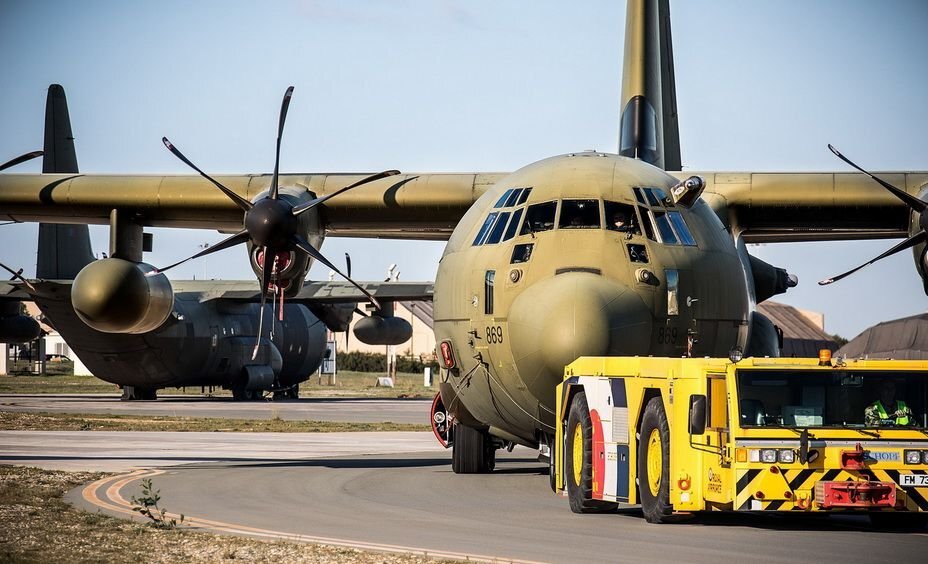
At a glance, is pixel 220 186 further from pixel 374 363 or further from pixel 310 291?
pixel 374 363

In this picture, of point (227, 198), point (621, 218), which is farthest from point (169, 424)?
point (621, 218)

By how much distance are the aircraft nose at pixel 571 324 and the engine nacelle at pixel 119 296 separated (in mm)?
8307

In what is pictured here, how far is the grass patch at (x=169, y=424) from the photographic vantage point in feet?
104

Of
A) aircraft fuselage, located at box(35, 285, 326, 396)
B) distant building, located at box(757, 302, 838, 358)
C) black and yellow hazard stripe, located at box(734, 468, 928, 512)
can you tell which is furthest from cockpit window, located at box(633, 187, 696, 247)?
distant building, located at box(757, 302, 838, 358)

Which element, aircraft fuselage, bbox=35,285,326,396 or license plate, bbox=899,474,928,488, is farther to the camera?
aircraft fuselage, bbox=35,285,326,396

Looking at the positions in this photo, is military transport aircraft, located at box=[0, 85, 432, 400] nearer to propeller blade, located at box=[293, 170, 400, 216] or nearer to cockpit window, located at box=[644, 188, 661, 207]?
propeller blade, located at box=[293, 170, 400, 216]

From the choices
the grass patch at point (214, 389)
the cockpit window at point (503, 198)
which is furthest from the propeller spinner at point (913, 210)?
the grass patch at point (214, 389)

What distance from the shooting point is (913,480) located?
11109 mm

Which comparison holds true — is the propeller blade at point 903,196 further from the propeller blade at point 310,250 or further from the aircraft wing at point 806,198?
the propeller blade at point 310,250

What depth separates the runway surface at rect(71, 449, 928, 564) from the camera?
10.4 metres

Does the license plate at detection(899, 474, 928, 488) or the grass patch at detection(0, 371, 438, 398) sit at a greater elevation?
the license plate at detection(899, 474, 928, 488)

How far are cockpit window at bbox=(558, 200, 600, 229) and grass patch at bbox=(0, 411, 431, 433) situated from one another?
1816 centimetres

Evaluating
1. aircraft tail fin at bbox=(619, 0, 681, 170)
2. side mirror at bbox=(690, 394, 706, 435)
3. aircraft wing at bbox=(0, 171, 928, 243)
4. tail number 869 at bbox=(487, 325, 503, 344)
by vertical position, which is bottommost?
side mirror at bbox=(690, 394, 706, 435)

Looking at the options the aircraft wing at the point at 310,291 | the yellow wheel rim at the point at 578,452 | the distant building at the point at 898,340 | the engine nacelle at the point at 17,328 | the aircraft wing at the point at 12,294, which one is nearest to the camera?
the yellow wheel rim at the point at 578,452
